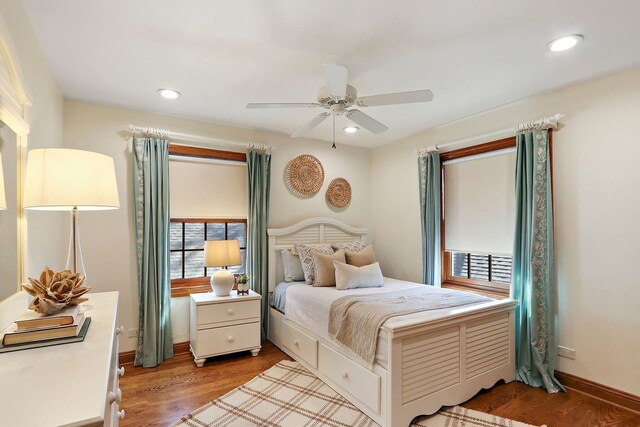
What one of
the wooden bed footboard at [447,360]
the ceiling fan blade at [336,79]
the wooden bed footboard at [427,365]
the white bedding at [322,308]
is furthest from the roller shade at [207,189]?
the wooden bed footboard at [447,360]

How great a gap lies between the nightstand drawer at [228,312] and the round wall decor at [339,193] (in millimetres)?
1710

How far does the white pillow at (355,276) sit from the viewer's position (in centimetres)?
330

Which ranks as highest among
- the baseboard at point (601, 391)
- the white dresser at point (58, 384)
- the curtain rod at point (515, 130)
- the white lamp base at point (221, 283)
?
the curtain rod at point (515, 130)

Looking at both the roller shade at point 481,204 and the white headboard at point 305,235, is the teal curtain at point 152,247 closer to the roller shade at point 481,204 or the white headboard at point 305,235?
the white headboard at point 305,235

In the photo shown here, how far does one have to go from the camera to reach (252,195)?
3.83 metres

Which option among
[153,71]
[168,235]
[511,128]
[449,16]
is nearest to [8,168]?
[153,71]

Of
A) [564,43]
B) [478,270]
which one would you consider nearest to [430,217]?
[478,270]

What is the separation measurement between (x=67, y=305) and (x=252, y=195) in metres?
2.50

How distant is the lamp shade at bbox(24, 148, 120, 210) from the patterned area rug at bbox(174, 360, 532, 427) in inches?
65.6

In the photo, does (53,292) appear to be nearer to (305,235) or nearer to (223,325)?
(223,325)

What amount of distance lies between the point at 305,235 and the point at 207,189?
129 cm

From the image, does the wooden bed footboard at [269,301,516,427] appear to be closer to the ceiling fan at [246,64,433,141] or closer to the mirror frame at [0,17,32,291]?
the ceiling fan at [246,64,433,141]

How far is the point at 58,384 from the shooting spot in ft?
2.88

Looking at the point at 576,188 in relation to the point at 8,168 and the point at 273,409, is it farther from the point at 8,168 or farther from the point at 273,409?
the point at 8,168
